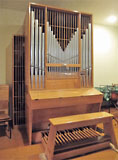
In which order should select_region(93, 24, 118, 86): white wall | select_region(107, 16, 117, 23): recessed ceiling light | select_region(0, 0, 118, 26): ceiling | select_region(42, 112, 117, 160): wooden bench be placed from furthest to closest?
select_region(93, 24, 118, 86): white wall, select_region(107, 16, 117, 23): recessed ceiling light, select_region(0, 0, 118, 26): ceiling, select_region(42, 112, 117, 160): wooden bench

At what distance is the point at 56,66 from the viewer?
2.96 m

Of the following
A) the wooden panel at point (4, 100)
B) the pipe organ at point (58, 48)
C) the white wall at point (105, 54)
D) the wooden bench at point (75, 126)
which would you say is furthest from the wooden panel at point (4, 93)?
the white wall at point (105, 54)

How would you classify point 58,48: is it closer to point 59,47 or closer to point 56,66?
point 59,47

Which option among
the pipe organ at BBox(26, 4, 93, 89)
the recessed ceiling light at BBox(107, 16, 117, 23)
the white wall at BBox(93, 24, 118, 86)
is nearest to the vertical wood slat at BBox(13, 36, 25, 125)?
the pipe organ at BBox(26, 4, 93, 89)

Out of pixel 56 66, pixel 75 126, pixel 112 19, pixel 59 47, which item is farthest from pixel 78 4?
pixel 75 126

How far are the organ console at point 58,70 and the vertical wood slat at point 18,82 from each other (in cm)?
53

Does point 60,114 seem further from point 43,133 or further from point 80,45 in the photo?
point 80,45

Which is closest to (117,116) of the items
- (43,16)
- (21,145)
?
(21,145)

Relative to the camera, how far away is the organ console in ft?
8.85

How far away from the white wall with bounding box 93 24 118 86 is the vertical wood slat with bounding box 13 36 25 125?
2.60 meters

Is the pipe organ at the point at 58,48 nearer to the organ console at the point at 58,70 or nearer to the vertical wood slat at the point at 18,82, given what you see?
the organ console at the point at 58,70

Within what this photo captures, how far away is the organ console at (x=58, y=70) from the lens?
2.70m

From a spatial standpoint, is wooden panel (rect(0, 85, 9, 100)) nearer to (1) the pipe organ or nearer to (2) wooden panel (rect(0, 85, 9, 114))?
(2) wooden panel (rect(0, 85, 9, 114))

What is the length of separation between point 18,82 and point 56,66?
1.09m
